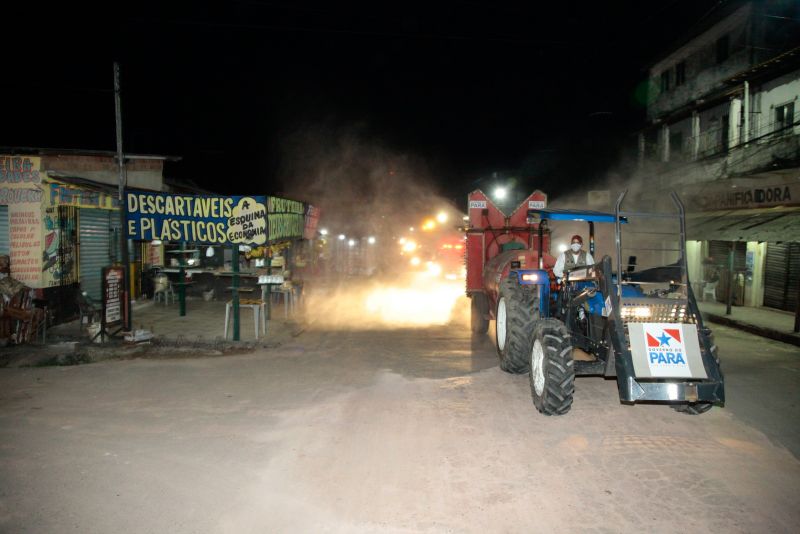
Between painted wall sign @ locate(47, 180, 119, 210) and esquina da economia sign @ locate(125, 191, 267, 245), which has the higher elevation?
painted wall sign @ locate(47, 180, 119, 210)

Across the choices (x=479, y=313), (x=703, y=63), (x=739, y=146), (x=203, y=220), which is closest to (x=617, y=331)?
(x=479, y=313)

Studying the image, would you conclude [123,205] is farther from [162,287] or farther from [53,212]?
[162,287]

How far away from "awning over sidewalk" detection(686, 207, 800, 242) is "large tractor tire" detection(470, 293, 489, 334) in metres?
8.35

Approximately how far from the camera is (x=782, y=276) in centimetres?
1664

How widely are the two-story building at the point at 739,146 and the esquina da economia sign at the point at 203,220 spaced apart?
13474mm

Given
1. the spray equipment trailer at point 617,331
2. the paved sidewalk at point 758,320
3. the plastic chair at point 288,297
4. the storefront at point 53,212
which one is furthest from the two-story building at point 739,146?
the storefront at point 53,212

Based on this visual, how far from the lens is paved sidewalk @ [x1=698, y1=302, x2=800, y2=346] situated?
12453 mm

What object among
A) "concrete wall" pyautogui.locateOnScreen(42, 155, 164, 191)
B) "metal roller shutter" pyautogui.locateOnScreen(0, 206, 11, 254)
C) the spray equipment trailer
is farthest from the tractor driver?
"metal roller shutter" pyautogui.locateOnScreen(0, 206, 11, 254)

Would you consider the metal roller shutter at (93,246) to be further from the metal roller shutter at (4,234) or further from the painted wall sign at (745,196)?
the painted wall sign at (745,196)

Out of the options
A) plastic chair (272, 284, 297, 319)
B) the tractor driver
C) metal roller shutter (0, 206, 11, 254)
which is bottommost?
plastic chair (272, 284, 297, 319)

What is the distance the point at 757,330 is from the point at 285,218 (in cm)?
1283

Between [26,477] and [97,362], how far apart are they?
5.22 metres

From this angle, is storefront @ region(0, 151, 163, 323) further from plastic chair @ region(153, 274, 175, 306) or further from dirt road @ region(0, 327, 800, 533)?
dirt road @ region(0, 327, 800, 533)

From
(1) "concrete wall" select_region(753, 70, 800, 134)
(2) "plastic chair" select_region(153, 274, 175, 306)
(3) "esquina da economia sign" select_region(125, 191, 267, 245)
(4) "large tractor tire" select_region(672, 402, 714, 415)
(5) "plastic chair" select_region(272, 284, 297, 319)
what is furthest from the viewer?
(1) "concrete wall" select_region(753, 70, 800, 134)
